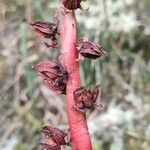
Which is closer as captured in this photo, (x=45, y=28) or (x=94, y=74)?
(x=45, y=28)

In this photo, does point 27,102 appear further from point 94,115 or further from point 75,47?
point 75,47

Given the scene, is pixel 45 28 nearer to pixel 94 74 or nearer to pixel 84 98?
pixel 84 98

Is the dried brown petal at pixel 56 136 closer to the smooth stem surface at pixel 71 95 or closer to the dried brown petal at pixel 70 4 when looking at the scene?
the smooth stem surface at pixel 71 95

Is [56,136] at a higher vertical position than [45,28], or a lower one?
lower

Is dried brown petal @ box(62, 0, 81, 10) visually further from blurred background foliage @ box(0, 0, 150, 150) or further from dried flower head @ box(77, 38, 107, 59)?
blurred background foliage @ box(0, 0, 150, 150)

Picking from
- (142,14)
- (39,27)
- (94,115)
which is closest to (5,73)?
(94,115)

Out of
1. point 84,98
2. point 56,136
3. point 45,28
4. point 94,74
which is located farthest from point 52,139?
point 94,74
